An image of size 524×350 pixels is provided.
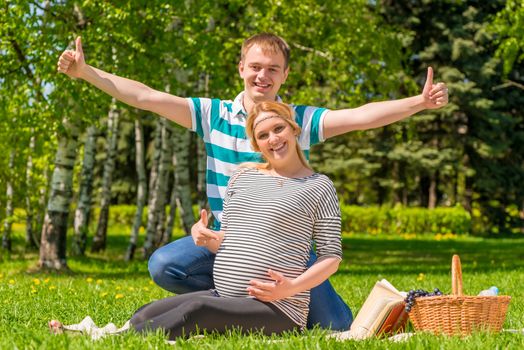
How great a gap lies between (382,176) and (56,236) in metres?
23.3

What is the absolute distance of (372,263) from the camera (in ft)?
55.0

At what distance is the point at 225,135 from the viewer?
5.38 metres

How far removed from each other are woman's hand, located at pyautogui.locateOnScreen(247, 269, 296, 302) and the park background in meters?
1.15

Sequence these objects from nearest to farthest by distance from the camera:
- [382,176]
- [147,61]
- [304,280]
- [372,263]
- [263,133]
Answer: [304,280]
[263,133]
[147,61]
[372,263]
[382,176]

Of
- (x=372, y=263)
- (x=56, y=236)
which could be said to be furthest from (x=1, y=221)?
(x=372, y=263)

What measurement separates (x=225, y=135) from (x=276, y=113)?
531mm

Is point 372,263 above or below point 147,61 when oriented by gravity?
below

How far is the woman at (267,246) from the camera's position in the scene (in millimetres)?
4684

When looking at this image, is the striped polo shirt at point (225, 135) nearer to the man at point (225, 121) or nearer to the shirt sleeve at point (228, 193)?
the man at point (225, 121)

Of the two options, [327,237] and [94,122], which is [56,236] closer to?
[94,122]

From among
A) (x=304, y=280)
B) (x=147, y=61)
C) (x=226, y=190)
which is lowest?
(x=304, y=280)

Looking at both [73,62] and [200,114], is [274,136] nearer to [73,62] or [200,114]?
[200,114]

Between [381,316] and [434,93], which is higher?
A: [434,93]

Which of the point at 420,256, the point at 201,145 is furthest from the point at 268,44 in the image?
the point at 420,256
